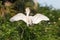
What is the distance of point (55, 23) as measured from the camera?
1.89 metres

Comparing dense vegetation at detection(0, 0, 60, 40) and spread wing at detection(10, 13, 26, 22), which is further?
spread wing at detection(10, 13, 26, 22)

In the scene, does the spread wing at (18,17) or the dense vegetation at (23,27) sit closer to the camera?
the dense vegetation at (23,27)

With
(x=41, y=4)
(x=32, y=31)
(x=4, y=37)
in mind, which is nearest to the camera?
(x=4, y=37)

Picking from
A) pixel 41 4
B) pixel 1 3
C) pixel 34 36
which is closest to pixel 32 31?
pixel 34 36

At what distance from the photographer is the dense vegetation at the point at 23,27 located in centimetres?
162

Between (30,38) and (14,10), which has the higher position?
(14,10)

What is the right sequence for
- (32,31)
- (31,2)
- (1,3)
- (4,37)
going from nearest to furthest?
(4,37) < (32,31) < (1,3) < (31,2)

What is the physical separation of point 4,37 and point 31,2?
0.49 metres

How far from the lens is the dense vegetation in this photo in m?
1.62

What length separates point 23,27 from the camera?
5.53 ft

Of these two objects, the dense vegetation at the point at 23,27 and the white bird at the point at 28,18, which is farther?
the white bird at the point at 28,18

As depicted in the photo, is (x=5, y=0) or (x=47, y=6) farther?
(x=47, y=6)

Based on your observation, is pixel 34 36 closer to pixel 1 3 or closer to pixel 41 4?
pixel 1 3

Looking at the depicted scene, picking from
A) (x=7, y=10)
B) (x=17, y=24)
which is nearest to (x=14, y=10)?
(x=7, y=10)
